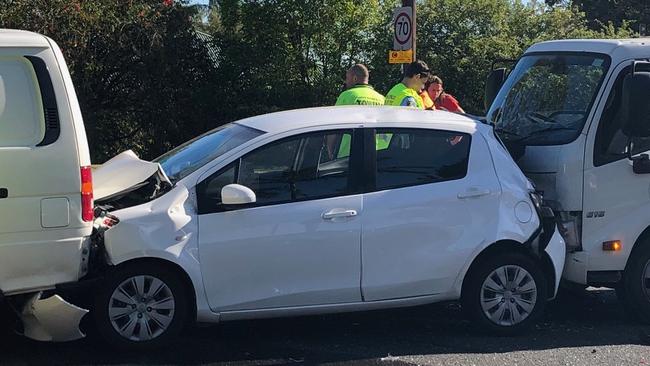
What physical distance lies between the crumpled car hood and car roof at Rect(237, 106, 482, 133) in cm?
86

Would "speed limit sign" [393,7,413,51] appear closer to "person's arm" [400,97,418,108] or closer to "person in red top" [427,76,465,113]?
"person in red top" [427,76,465,113]

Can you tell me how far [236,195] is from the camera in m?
5.14

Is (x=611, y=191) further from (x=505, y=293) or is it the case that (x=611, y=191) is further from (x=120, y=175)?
(x=120, y=175)

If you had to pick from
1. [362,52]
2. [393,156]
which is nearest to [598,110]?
[393,156]

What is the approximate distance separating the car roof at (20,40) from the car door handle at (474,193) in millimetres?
3009

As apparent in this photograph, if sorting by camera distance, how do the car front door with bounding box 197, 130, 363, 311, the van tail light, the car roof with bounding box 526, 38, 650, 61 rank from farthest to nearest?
the car roof with bounding box 526, 38, 650, 61 < the car front door with bounding box 197, 130, 363, 311 < the van tail light

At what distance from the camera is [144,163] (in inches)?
217

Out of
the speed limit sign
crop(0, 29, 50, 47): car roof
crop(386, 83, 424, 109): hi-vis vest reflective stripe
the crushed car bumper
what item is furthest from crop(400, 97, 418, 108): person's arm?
the crushed car bumper

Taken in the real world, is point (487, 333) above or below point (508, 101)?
below

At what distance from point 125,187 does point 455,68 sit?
40.1ft

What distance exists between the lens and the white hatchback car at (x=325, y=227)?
5.15 metres

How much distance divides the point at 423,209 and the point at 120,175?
2169mm

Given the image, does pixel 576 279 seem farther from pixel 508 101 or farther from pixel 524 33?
pixel 524 33

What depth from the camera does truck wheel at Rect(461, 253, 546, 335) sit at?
573cm
